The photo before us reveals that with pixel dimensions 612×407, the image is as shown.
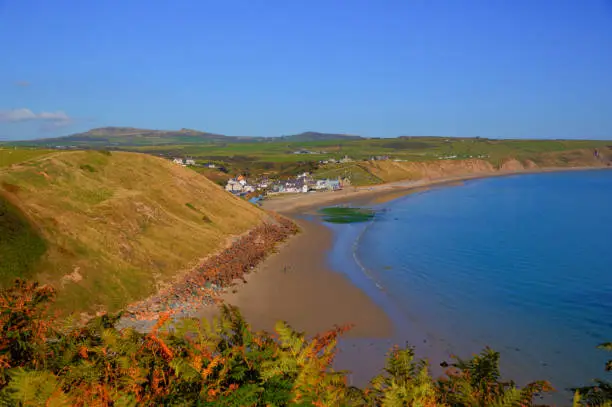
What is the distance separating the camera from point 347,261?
4575cm

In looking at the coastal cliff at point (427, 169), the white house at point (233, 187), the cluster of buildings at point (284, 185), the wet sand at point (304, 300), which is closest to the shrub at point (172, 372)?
the wet sand at point (304, 300)

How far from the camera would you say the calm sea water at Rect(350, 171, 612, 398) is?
24750mm

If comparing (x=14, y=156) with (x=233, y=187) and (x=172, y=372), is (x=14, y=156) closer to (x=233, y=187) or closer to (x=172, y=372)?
(x=172, y=372)

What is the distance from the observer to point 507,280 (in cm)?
3928

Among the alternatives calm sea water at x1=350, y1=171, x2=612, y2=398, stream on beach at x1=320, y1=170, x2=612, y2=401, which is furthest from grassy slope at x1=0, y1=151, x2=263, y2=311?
calm sea water at x1=350, y1=171, x2=612, y2=398

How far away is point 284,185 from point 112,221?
269ft

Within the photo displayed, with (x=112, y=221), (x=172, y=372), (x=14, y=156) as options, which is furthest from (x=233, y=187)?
(x=172, y=372)

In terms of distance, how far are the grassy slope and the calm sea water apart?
17.2 m

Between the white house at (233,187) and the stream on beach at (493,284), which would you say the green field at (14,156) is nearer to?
the stream on beach at (493,284)

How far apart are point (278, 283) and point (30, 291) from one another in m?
29.2

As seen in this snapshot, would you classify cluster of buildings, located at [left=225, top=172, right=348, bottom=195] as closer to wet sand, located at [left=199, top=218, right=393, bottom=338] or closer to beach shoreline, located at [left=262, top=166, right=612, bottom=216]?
beach shoreline, located at [left=262, top=166, right=612, bottom=216]

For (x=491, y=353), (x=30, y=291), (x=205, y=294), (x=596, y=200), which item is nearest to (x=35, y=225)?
(x=205, y=294)

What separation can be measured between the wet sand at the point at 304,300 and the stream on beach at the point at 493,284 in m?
1.32

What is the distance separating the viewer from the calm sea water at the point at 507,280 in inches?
974
